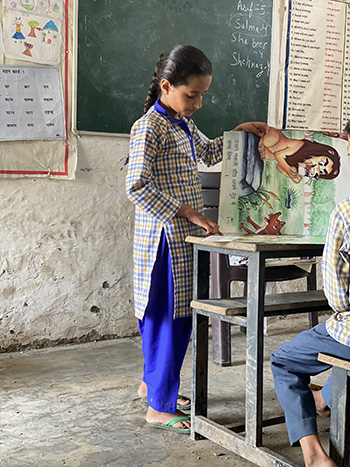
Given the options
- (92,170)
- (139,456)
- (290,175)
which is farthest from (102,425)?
(92,170)

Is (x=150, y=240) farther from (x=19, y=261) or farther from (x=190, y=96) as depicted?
(x=19, y=261)

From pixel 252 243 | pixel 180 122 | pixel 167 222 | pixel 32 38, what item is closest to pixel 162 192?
pixel 167 222

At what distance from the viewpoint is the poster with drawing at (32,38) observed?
11.1 feet

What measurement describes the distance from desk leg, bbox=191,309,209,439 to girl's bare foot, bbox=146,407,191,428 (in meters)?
0.09

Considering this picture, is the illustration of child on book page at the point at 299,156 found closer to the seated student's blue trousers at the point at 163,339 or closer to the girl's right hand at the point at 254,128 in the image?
the girl's right hand at the point at 254,128

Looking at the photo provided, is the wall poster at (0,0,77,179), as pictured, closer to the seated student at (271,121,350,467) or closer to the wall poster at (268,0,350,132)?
the wall poster at (268,0,350,132)

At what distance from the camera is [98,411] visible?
262 cm

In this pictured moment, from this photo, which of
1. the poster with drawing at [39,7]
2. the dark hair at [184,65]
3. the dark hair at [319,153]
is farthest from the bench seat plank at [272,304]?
the poster with drawing at [39,7]

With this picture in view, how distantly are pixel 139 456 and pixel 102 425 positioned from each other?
35 cm

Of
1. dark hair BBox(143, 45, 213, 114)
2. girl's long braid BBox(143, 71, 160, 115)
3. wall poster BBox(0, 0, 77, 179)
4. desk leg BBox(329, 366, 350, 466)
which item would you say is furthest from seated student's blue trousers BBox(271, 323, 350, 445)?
wall poster BBox(0, 0, 77, 179)

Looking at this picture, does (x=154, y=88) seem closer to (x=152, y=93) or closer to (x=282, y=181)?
(x=152, y=93)

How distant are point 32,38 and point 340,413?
2.69 meters

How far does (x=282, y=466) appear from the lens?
194cm

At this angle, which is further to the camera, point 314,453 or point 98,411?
point 98,411
